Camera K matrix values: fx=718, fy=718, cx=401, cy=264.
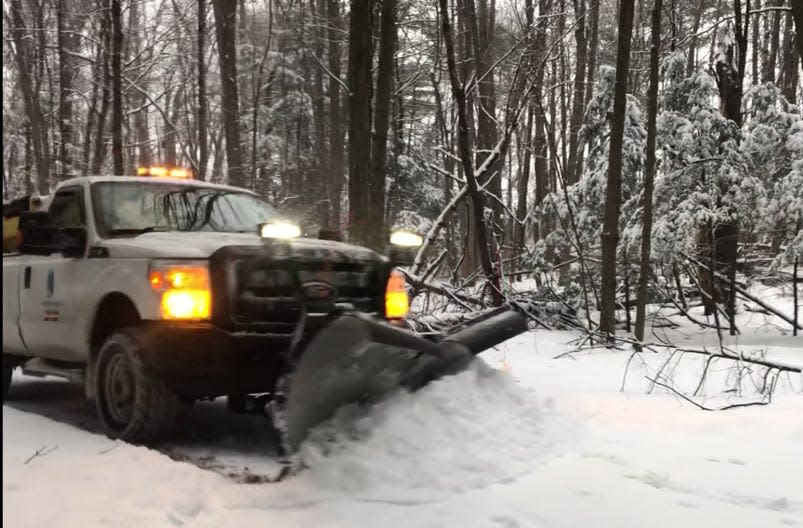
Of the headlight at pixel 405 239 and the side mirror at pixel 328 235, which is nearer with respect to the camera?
the headlight at pixel 405 239

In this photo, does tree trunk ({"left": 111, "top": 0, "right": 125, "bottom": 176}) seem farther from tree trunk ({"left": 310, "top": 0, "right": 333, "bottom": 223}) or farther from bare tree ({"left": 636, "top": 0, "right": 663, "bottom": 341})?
tree trunk ({"left": 310, "top": 0, "right": 333, "bottom": 223})

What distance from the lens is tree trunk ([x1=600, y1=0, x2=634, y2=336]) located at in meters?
10.3

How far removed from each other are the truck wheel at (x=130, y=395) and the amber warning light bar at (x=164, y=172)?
1.96m

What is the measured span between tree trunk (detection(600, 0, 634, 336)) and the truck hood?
6.09 metres

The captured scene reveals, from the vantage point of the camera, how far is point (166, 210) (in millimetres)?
5625

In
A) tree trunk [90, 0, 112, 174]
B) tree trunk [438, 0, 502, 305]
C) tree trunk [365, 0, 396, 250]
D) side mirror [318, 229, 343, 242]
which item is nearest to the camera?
side mirror [318, 229, 343, 242]

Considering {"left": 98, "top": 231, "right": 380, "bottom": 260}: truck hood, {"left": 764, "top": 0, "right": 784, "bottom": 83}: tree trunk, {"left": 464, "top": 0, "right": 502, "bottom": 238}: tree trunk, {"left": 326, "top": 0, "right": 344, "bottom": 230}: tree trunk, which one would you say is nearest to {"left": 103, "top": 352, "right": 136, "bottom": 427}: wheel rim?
{"left": 98, "top": 231, "right": 380, "bottom": 260}: truck hood

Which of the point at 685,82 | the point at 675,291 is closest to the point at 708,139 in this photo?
the point at 685,82

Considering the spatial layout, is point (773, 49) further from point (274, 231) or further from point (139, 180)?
point (274, 231)

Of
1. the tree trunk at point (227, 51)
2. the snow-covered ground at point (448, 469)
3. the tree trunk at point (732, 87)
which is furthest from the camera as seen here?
the tree trunk at point (227, 51)

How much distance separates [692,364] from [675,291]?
17.8 ft

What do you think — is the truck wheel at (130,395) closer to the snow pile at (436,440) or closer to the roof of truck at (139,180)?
the snow pile at (436,440)

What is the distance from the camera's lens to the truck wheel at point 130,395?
4.45 meters

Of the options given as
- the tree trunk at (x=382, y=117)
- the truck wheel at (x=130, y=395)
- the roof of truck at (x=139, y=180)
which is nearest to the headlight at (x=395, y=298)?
the truck wheel at (x=130, y=395)
